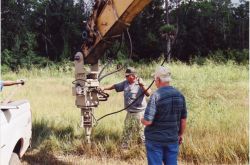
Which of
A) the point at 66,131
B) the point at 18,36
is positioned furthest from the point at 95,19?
the point at 18,36

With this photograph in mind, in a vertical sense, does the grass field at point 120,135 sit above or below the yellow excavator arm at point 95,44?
below

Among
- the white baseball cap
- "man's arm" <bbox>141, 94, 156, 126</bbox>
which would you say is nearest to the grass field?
"man's arm" <bbox>141, 94, 156, 126</bbox>

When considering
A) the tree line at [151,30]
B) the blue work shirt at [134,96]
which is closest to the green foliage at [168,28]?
the tree line at [151,30]

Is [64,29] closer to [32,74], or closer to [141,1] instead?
[32,74]

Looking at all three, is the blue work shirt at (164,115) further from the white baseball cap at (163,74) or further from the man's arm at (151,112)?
the white baseball cap at (163,74)

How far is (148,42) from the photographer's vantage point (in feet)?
145

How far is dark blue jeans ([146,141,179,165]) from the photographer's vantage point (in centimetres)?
522

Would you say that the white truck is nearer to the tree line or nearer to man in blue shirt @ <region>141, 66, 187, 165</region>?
man in blue shirt @ <region>141, 66, 187, 165</region>

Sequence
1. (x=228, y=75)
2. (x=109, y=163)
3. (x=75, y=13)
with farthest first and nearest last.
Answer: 1. (x=75, y=13)
2. (x=228, y=75)
3. (x=109, y=163)

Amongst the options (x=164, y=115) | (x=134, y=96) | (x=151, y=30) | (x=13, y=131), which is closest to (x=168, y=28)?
(x=151, y=30)

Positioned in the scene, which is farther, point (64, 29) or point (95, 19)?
point (64, 29)

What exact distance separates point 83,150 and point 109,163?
0.83m

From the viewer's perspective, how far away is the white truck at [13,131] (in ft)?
14.8

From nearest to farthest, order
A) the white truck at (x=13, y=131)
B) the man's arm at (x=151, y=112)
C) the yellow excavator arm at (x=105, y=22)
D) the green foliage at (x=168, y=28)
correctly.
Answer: the white truck at (x=13, y=131), the man's arm at (x=151, y=112), the yellow excavator arm at (x=105, y=22), the green foliage at (x=168, y=28)
